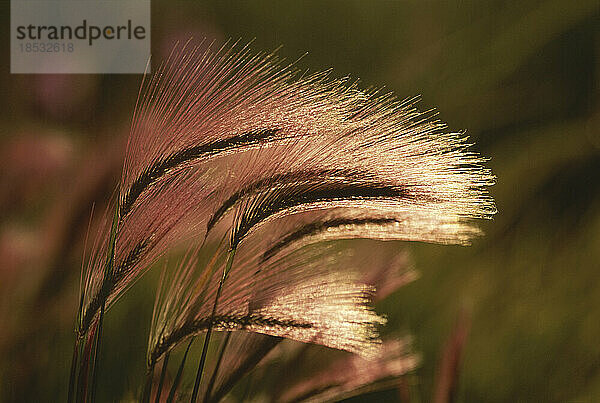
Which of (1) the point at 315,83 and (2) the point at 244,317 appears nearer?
(2) the point at 244,317

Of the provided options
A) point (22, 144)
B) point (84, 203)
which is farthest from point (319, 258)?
point (22, 144)

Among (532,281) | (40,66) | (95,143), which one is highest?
(40,66)

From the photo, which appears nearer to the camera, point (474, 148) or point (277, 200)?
point (277, 200)

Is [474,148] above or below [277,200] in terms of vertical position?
above

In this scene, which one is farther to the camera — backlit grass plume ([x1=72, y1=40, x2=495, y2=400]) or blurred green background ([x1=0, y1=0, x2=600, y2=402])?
blurred green background ([x1=0, y1=0, x2=600, y2=402])

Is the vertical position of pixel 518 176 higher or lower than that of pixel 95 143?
lower

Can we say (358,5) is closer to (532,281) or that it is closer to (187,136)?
(187,136)

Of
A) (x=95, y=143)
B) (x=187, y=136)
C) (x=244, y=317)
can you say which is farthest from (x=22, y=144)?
(x=244, y=317)

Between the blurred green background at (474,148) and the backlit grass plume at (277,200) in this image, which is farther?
the blurred green background at (474,148)
